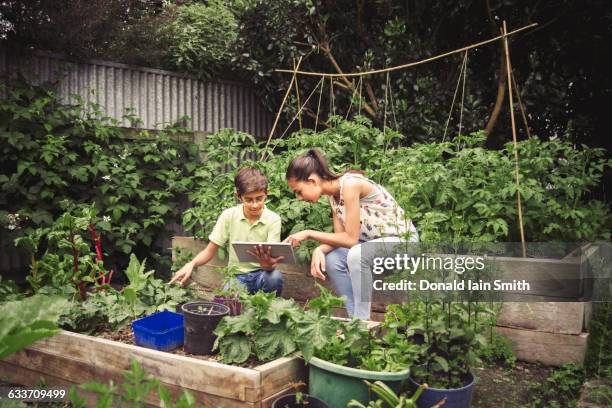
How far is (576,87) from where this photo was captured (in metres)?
6.27

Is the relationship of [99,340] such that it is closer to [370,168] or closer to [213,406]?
[213,406]

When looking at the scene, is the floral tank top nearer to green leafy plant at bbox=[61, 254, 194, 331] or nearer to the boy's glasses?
the boy's glasses

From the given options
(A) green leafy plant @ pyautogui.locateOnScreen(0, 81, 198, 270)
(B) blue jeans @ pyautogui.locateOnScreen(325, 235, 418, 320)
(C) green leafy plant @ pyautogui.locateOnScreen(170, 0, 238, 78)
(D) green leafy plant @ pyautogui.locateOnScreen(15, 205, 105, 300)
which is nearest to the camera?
(D) green leafy plant @ pyautogui.locateOnScreen(15, 205, 105, 300)

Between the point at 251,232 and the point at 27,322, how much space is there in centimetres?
261

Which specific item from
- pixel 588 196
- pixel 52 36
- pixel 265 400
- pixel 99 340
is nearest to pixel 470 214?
pixel 265 400

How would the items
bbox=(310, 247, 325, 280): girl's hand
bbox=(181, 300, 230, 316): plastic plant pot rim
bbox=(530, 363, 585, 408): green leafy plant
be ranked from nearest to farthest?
bbox=(181, 300, 230, 316): plastic plant pot rim
bbox=(530, 363, 585, 408): green leafy plant
bbox=(310, 247, 325, 280): girl's hand

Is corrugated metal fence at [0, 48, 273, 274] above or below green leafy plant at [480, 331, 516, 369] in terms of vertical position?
above

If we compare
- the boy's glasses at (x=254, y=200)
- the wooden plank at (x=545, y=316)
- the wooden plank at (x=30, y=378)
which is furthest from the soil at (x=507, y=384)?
the wooden plank at (x=30, y=378)

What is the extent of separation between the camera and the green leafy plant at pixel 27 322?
2.71 feet

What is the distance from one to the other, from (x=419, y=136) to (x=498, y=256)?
299cm

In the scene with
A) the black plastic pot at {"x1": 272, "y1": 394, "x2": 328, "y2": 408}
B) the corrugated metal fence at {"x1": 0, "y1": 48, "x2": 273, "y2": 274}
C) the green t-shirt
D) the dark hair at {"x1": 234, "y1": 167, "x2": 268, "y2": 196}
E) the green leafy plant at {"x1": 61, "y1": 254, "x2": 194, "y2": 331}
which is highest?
the corrugated metal fence at {"x1": 0, "y1": 48, "x2": 273, "y2": 274}

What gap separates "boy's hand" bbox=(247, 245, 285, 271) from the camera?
123 inches

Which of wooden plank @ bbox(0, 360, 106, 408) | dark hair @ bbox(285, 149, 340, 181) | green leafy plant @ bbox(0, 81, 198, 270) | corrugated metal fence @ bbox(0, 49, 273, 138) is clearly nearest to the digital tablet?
dark hair @ bbox(285, 149, 340, 181)

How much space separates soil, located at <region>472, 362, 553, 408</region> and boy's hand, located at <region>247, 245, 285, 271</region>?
1.34 metres
